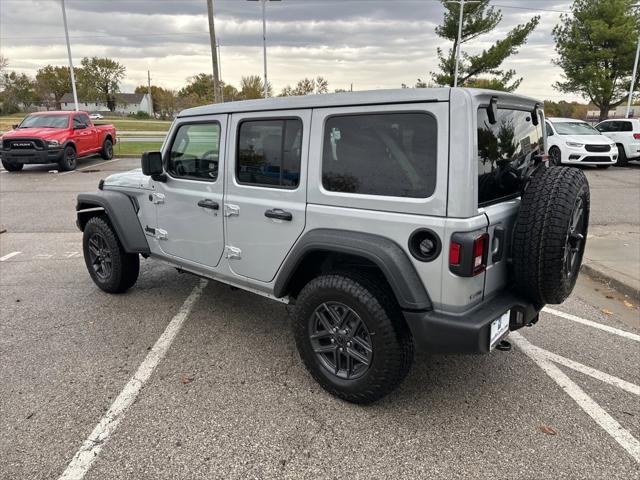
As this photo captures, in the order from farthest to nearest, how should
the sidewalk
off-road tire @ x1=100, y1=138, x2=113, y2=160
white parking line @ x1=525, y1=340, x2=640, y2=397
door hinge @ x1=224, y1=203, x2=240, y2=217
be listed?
off-road tire @ x1=100, y1=138, x2=113, y2=160 → the sidewalk → door hinge @ x1=224, y1=203, x2=240, y2=217 → white parking line @ x1=525, y1=340, x2=640, y2=397

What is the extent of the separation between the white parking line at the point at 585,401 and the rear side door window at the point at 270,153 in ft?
7.28

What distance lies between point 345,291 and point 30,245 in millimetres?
5783

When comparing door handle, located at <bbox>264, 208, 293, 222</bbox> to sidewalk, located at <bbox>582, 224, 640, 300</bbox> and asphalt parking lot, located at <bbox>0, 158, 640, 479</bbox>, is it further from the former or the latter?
sidewalk, located at <bbox>582, 224, 640, 300</bbox>

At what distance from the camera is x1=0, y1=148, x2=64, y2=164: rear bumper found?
1321 centimetres

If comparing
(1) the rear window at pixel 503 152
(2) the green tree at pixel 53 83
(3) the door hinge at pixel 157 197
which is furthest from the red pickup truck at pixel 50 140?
(2) the green tree at pixel 53 83

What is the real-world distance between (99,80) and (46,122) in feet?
296

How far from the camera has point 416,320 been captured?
2.43 metres

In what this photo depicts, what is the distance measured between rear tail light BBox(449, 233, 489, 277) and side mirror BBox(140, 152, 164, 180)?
8.55ft

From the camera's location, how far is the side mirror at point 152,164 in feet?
12.2

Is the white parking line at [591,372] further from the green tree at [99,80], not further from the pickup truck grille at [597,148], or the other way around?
the green tree at [99,80]

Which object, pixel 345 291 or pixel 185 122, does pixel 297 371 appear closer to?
pixel 345 291

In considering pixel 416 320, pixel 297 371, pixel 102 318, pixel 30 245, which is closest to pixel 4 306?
pixel 102 318

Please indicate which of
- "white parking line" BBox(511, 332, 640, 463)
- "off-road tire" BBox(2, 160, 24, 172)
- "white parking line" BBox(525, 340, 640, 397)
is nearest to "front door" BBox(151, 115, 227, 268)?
"white parking line" BBox(511, 332, 640, 463)

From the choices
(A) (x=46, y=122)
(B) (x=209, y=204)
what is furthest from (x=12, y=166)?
(B) (x=209, y=204)
